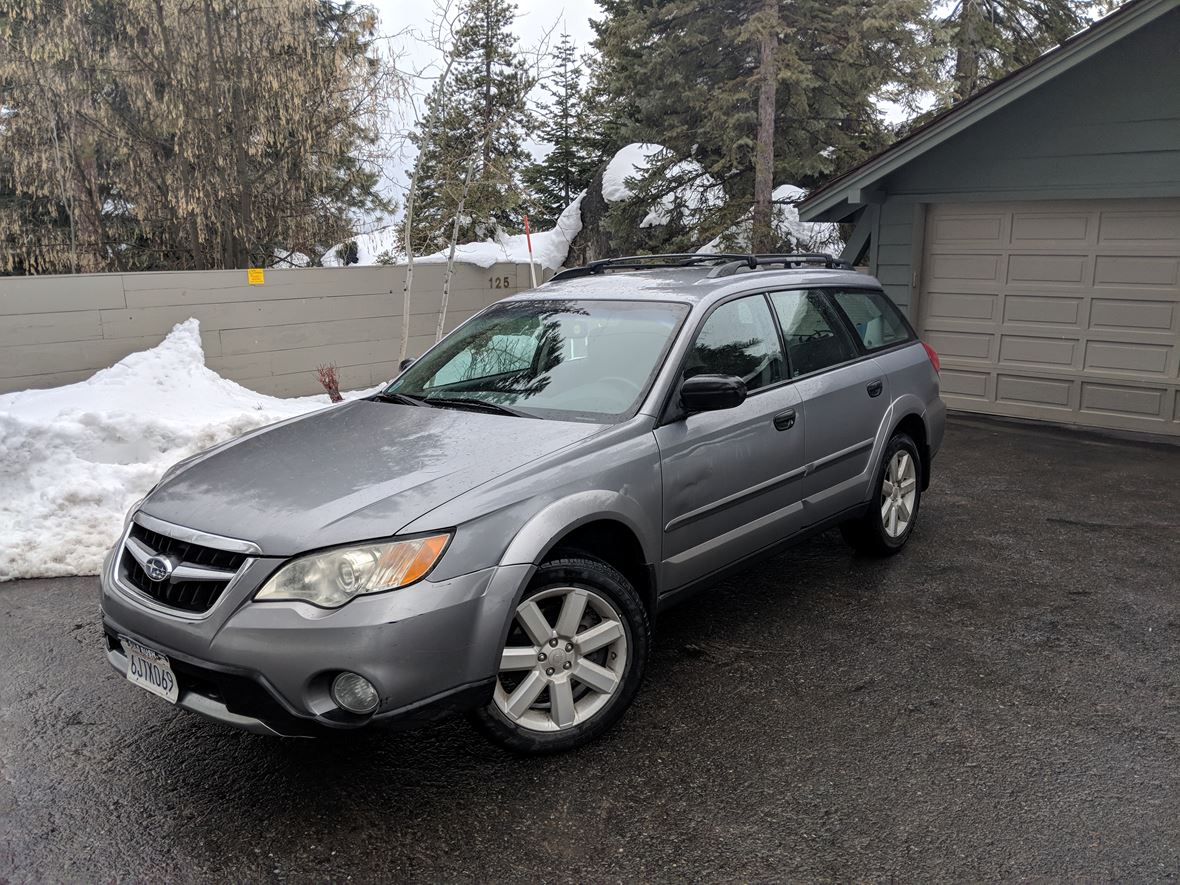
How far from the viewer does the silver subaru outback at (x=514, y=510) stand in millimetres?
2812

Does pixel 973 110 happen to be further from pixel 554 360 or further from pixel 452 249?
pixel 554 360

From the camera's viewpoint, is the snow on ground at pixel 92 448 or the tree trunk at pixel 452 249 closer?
the snow on ground at pixel 92 448

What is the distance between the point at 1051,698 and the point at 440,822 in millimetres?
2452

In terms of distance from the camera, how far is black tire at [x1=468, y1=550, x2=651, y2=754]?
10.2 ft

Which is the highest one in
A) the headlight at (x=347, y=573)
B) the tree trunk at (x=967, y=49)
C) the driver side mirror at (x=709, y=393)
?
the tree trunk at (x=967, y=49)

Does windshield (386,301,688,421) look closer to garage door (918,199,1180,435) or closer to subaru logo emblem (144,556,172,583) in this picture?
subaru logo emblem (144,556,172,583)

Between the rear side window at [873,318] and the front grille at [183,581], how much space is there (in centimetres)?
351

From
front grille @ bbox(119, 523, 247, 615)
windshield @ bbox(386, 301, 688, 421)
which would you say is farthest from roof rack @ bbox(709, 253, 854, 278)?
front grille @ bbox(119, 523, 247, 615)

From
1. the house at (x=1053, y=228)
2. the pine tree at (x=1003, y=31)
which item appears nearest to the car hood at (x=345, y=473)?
the house at (x=1053, y=228)

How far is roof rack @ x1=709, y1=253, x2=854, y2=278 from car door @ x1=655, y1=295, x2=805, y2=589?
0.29 metres

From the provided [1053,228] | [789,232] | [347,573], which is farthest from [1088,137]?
[347,573]

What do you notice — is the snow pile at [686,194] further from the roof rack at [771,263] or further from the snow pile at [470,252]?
the roof rack at [771,263]

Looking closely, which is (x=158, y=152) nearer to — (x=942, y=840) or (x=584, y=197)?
(x=584, y=197)

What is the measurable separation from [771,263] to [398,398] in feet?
7.24
